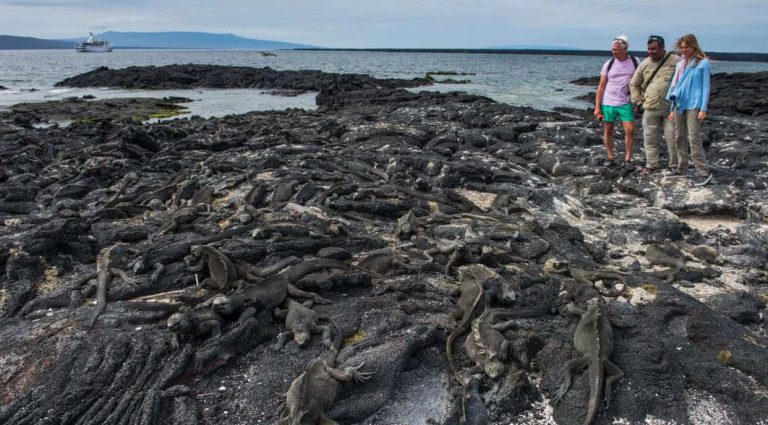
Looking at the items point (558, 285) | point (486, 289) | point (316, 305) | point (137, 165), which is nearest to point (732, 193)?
point (558, 285)

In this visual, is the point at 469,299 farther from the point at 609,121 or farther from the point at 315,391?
the point at 609,121

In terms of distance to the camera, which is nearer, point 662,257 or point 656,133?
point 662,257

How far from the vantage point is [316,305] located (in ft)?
20.1

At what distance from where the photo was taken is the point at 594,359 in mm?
4684

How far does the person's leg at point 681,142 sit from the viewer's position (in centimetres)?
1018

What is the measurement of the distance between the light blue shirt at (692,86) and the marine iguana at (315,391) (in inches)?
315

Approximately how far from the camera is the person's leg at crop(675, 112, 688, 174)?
1018 centimetres

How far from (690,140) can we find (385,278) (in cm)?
703

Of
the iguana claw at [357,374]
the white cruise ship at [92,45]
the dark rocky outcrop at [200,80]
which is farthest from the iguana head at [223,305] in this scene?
the white cruise ship at [92,45]

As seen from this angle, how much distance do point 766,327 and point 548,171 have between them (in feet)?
27.0

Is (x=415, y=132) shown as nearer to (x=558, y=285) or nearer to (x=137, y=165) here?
(x=137, y=165)

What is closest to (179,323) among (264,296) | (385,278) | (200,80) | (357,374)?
(264,296)

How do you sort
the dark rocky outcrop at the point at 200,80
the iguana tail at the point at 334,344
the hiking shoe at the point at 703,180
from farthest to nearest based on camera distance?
the dark rocky outcrop at the point at 200,80
the hiking shoe at the point at 703,180
the iguana tail at the point at 334,344

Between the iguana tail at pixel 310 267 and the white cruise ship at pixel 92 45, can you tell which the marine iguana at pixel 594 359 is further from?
the white cruise ship at pixel 92 45
